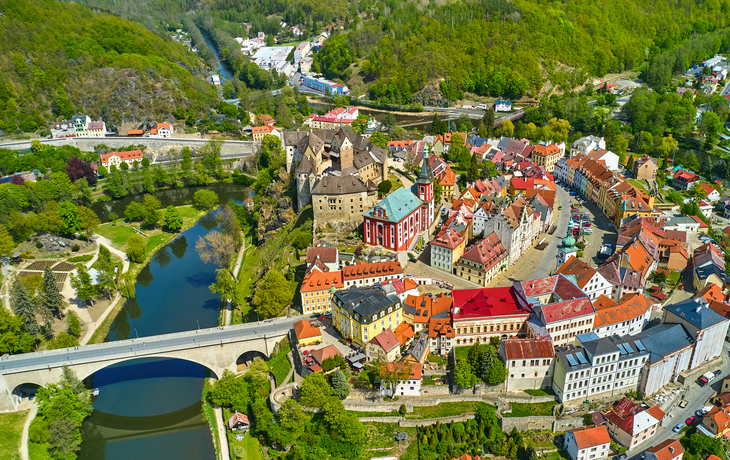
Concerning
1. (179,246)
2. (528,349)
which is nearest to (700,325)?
(528,349)

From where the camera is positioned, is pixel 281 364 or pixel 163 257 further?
pixel 163 257

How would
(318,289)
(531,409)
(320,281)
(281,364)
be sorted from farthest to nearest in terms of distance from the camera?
(320,281) → (318,289) → (281,364) → (531,409)

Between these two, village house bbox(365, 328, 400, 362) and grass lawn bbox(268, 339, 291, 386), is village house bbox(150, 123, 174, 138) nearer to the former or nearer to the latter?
grass lawn bbox(268, 339, 291, 386)

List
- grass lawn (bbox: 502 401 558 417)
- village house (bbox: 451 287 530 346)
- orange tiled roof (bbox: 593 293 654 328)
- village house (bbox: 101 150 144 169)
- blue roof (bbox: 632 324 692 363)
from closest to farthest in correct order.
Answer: grass lawn (bbox: 502 401 558 417) → blue roof (bbox: 632 324 692 363) → village house (bbox: 451 287 530 346) → orange tiled roof (bbox: 593 293 654 328) → village house (bbox: 101 150 144 169)

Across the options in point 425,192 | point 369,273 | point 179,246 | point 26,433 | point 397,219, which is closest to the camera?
point 26,433

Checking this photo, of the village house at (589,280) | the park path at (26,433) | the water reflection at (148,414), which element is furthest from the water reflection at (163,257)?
the village house at (589,280)

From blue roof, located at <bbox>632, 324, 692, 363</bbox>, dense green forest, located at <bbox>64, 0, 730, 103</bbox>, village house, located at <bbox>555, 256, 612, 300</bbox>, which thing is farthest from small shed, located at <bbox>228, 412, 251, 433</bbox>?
dense green forest, located at <bbox>64, 0, 730, 103</bbox>

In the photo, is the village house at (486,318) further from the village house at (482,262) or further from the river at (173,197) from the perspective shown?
the river at (173,197)

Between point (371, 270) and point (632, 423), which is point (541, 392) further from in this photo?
point (371, 270)
